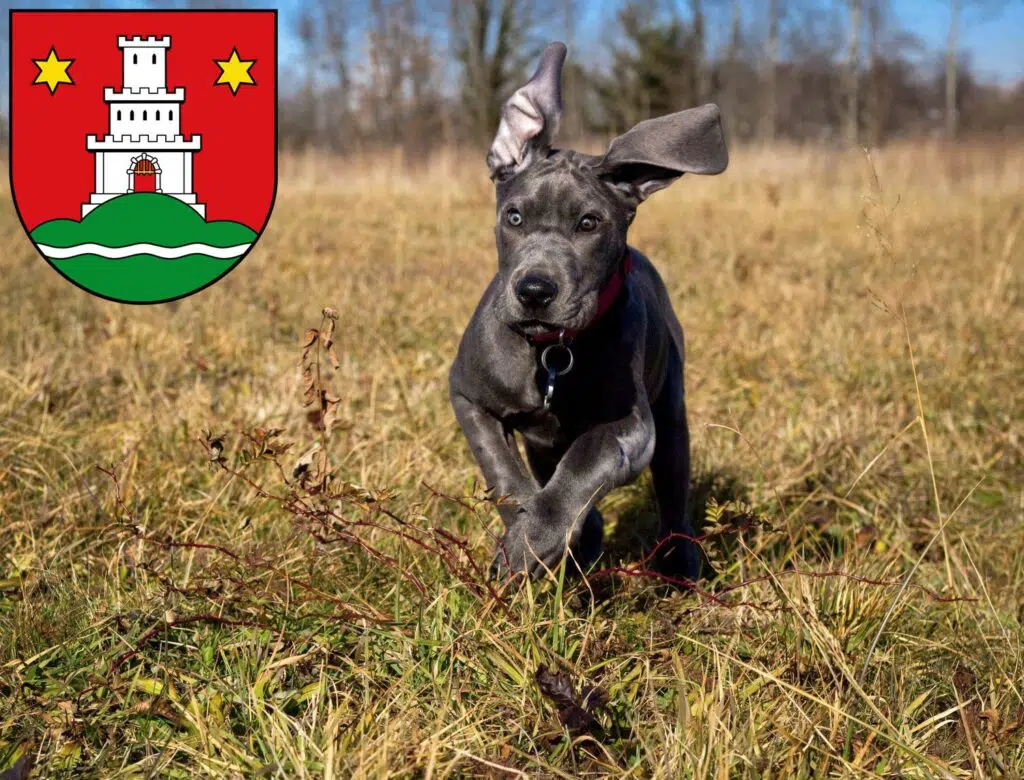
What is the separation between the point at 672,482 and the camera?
3.34m

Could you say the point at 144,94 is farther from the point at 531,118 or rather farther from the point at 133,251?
the point at 531,118

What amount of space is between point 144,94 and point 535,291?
11.1 ft

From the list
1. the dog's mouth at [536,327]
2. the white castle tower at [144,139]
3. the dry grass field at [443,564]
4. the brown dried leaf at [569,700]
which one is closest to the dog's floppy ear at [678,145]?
the dry grass field at [443,564]

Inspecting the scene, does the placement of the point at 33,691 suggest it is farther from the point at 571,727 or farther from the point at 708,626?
the point at 708,626

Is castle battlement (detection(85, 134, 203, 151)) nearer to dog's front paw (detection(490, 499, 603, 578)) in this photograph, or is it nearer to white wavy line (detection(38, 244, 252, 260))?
white wavy line (detection(38, 244, 252, 260))

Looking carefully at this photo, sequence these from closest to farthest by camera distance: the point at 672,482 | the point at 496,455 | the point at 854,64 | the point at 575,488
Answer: the point at 575,488 < the point at 496,455 < the point at 672,482 < the point at 854,64

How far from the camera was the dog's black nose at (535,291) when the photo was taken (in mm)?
2553

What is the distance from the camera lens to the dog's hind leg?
10.9 feet

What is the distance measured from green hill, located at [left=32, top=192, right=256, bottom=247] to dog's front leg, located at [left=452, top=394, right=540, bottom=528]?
8.06ft

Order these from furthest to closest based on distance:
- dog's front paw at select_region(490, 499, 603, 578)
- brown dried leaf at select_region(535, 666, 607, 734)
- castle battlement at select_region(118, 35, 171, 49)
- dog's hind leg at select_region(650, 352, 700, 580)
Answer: castle battlement at select_region(118, 35, 171, 49) → dog's hind leg at select_region(650, 352, 700, 580) → dog's front paw at select_region(490, 499, 603, 578) → brown dried leaf at select_region(535, 666, 607, 734)

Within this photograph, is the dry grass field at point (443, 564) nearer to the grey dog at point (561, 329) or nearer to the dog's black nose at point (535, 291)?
the grey dog at point (561, 329)

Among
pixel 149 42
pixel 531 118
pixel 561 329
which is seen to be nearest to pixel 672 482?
pixel 561 329

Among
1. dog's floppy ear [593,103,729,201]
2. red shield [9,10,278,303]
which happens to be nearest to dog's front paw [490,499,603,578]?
dog's floppy ear [593,103,729,201]

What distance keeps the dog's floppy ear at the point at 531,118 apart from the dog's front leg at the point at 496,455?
0.78 meters
